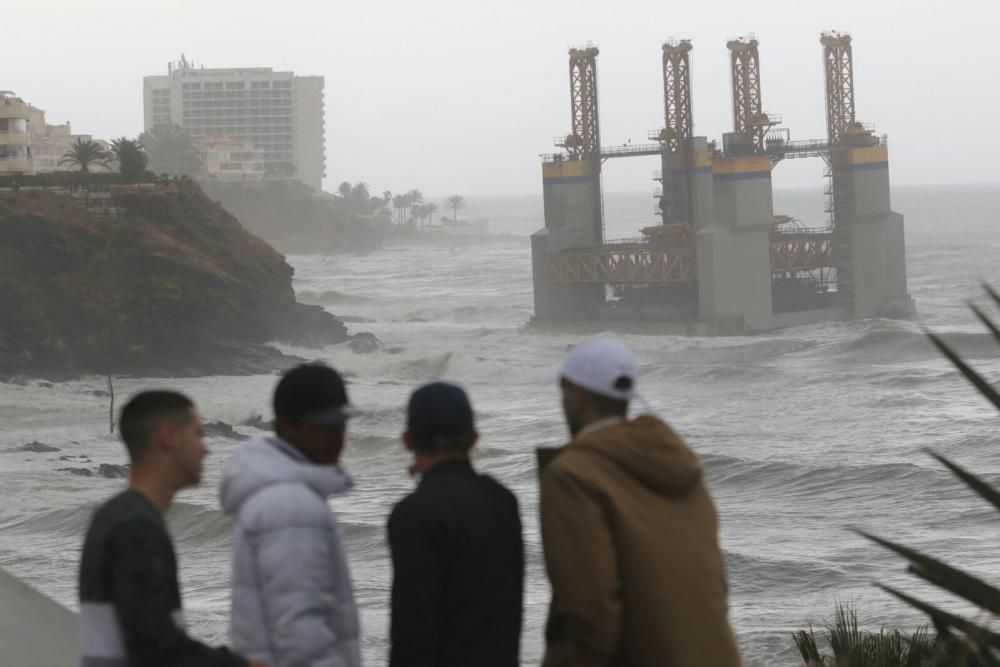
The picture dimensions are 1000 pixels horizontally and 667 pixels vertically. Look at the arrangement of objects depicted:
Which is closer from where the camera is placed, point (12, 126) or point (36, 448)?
point (36, 448)

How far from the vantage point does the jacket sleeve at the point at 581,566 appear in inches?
124

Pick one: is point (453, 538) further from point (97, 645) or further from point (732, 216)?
point (732, 216)

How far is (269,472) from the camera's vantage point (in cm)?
332

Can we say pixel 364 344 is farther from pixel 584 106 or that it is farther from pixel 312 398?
pixel 312 398

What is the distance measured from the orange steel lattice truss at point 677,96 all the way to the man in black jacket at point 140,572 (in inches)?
2075

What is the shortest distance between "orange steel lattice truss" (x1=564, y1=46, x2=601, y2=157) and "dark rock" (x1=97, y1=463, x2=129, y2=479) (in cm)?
3348

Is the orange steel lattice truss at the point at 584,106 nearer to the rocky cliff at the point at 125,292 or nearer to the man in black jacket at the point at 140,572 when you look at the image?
the rocky cliff at the point at 125,292

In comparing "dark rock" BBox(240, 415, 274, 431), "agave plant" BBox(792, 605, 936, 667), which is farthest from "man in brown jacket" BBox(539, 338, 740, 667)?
"dark rock" BBox(240, 415, 274, 431)

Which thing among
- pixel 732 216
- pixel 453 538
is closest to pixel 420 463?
pixel 453 538

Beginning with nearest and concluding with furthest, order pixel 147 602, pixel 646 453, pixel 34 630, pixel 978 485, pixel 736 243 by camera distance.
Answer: pixel 978 485, pixel 147 602, pixel 646 453, pixel 34 630, pixel 736 243

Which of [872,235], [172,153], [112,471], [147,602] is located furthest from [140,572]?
[172,153]

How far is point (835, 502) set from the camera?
893 inches

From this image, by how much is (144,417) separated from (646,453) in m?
1.13

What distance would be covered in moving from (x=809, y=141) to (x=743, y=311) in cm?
882
